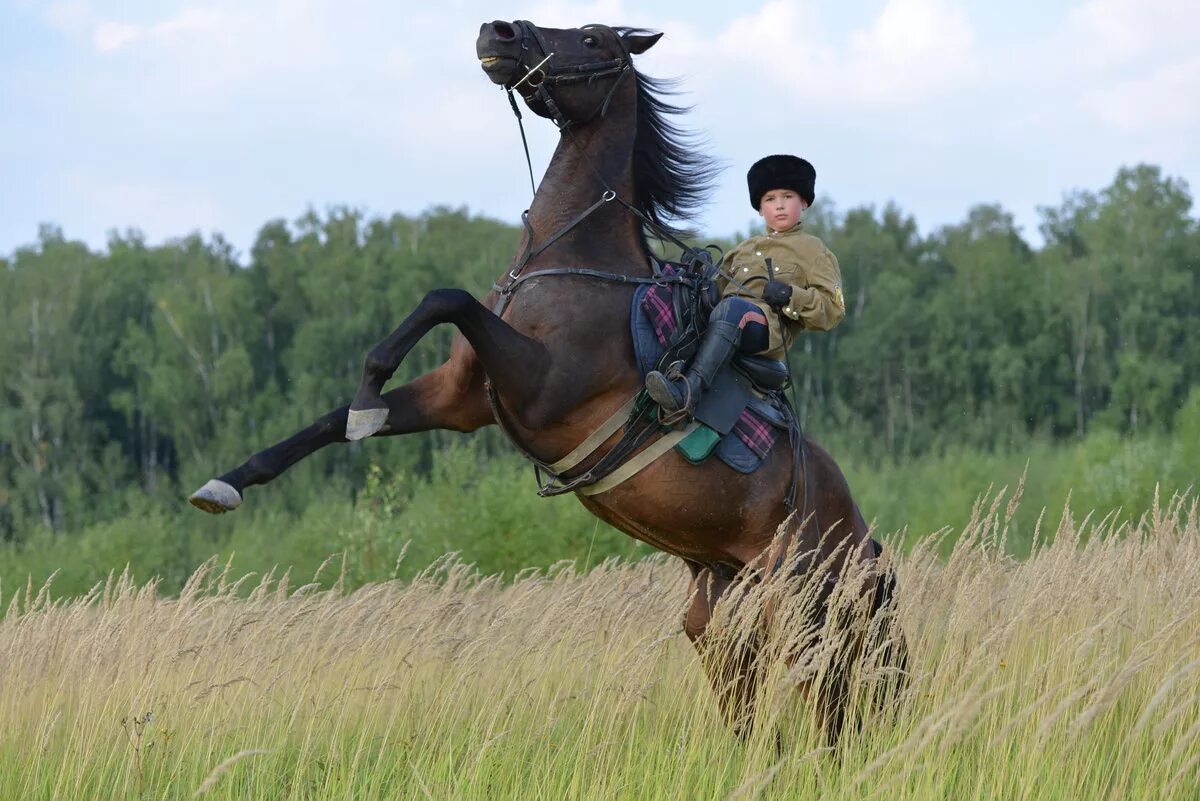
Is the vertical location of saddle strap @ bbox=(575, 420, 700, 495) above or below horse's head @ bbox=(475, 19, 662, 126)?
below

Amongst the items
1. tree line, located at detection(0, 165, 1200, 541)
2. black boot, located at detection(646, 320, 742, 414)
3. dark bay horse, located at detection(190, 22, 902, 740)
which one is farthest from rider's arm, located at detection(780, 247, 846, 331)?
tree line, located at detection(0, 165, 1200, 541)

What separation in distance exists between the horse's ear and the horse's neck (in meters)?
0.34

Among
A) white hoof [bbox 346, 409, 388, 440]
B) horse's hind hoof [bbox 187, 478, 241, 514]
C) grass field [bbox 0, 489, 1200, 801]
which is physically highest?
white hoof [bbox 346, 409, 388, 440]

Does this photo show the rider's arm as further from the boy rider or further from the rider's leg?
the rider's leg

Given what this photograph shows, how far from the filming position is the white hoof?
4.59 metres

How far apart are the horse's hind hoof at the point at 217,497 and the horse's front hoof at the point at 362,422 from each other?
17.5 inches

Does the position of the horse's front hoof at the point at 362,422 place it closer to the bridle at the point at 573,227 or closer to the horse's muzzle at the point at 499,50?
the bridle at the point at 573,227

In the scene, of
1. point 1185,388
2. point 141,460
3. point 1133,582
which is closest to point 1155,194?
point 1185,388

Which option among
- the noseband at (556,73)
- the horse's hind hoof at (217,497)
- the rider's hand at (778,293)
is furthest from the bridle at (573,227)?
the horse's hind hoof at (217,497)

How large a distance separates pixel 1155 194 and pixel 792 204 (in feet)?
143

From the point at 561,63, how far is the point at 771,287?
1153mm

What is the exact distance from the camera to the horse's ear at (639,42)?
210 inches

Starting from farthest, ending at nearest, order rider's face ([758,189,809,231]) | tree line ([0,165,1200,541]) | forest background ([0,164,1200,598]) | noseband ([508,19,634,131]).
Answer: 1. tree line ([0,165,1200,541])
2. forest background ([0,164,1200,598])
3. rider's face ([758,189,809,231])
4. noseband ([508,19,634,131])

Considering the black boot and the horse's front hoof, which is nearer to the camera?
the horse's front hoof
